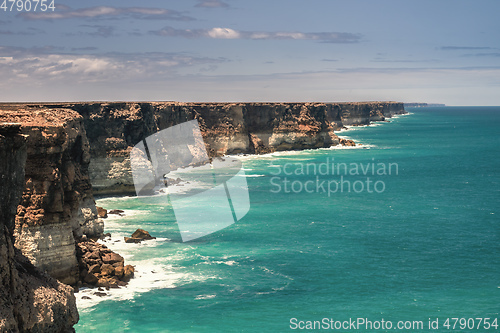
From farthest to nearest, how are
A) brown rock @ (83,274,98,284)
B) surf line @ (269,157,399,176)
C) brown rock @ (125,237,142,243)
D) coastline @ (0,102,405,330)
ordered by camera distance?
1. surf line @ (269,157,399,176)
2. brown rock @ (125,237,142,243)
3. brown rock @ (83,274,98,284)
4. coastline @ (0,102,405,330)

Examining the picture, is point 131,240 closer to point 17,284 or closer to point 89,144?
point 89,144

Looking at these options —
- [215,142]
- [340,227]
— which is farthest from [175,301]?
[215,142]

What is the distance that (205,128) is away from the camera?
120 meters

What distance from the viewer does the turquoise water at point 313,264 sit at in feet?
108

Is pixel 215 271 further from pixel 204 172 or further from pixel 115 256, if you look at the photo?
pixel 204 172

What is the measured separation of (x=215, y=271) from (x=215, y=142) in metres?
81.4

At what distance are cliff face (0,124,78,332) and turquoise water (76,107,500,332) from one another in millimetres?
13879

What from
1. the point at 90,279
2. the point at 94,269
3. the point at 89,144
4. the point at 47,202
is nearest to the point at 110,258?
the point at 94,269

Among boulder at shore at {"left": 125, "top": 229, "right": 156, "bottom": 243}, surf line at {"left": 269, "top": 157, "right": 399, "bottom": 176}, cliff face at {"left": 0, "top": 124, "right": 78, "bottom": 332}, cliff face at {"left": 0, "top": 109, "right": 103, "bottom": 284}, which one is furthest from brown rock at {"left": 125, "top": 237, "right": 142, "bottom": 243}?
surf line at {"left": 269, "top": 157, "right": 399, "bottom": 176}

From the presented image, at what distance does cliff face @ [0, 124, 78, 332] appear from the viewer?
1529 centimetres

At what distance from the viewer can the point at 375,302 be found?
35188 millimetres

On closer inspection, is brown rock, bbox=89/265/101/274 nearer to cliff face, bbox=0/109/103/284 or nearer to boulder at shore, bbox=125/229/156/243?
cliff face, bbox=0/109/103/284

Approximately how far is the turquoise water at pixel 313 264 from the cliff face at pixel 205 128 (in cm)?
431

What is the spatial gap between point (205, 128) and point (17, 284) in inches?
4118
